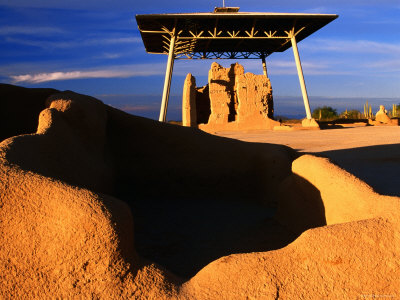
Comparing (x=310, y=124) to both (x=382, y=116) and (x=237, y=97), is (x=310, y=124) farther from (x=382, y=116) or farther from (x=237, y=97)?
(x=382, y=116)

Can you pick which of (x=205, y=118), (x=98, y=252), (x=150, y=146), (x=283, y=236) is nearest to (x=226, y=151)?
(x=150, y=146)

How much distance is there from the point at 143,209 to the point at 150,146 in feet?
2.33

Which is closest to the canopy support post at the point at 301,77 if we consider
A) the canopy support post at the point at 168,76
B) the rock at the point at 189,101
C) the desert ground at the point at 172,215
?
the rock at the point at 189,101

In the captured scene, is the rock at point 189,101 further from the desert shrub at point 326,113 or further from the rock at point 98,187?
the desert shrub at point 326,113

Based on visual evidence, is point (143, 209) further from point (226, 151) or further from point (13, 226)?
point (13, 226)

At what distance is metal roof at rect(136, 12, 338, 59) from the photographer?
13047 millimetres

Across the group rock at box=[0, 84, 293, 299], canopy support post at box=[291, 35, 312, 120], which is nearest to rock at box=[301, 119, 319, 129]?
canopy support post at box=[291, 35, 312, 120]

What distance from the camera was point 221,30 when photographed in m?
15.0

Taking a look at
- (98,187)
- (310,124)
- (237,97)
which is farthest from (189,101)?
(98,187)

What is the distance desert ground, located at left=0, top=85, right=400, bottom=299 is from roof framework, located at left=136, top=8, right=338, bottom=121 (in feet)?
30.8

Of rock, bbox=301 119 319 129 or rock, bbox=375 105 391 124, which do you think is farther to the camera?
rock, bbox=375 105 391 124

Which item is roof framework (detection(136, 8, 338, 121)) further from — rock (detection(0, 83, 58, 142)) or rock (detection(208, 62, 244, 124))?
rock (detection(0, 83, 58, 142))

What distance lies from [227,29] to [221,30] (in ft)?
0.84

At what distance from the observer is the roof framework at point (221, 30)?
13055 millimetres
